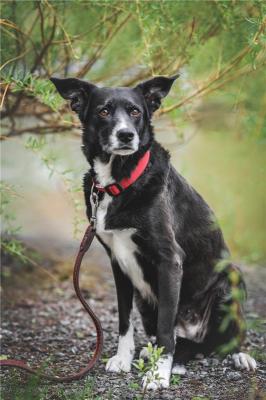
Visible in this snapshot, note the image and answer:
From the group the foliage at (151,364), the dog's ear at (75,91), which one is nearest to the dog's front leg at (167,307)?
the foliage at (151,364)

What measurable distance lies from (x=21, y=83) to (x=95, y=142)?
49cm

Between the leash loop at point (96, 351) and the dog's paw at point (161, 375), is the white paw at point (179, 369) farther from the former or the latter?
the leash loop at point (96, 351)

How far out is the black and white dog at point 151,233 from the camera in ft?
11.0

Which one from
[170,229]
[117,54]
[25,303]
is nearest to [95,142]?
[170,229]

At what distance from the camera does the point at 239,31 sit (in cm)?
420

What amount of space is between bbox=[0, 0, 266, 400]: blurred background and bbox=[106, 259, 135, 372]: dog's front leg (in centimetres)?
15

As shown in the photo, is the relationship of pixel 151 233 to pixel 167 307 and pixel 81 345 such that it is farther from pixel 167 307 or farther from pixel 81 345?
pixel 81 345

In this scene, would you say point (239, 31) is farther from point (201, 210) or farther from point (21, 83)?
point (21, 83)

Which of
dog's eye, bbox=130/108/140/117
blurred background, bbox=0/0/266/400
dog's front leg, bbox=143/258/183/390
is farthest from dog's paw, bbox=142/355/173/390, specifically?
dog's eye, bbox=130/108/140/117

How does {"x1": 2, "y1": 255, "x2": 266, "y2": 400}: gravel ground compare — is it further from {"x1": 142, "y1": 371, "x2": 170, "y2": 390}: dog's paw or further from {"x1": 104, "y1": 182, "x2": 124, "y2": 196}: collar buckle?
{"x1": 104, "y1": 182, "x2": 124, "y2": 196}: collar buckle

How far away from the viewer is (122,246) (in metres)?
3.45

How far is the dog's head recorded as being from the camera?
10.7 ft

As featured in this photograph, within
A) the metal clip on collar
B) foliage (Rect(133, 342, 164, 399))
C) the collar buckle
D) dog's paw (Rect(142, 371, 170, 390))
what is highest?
the collar buckle

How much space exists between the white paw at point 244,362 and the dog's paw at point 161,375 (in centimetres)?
44
